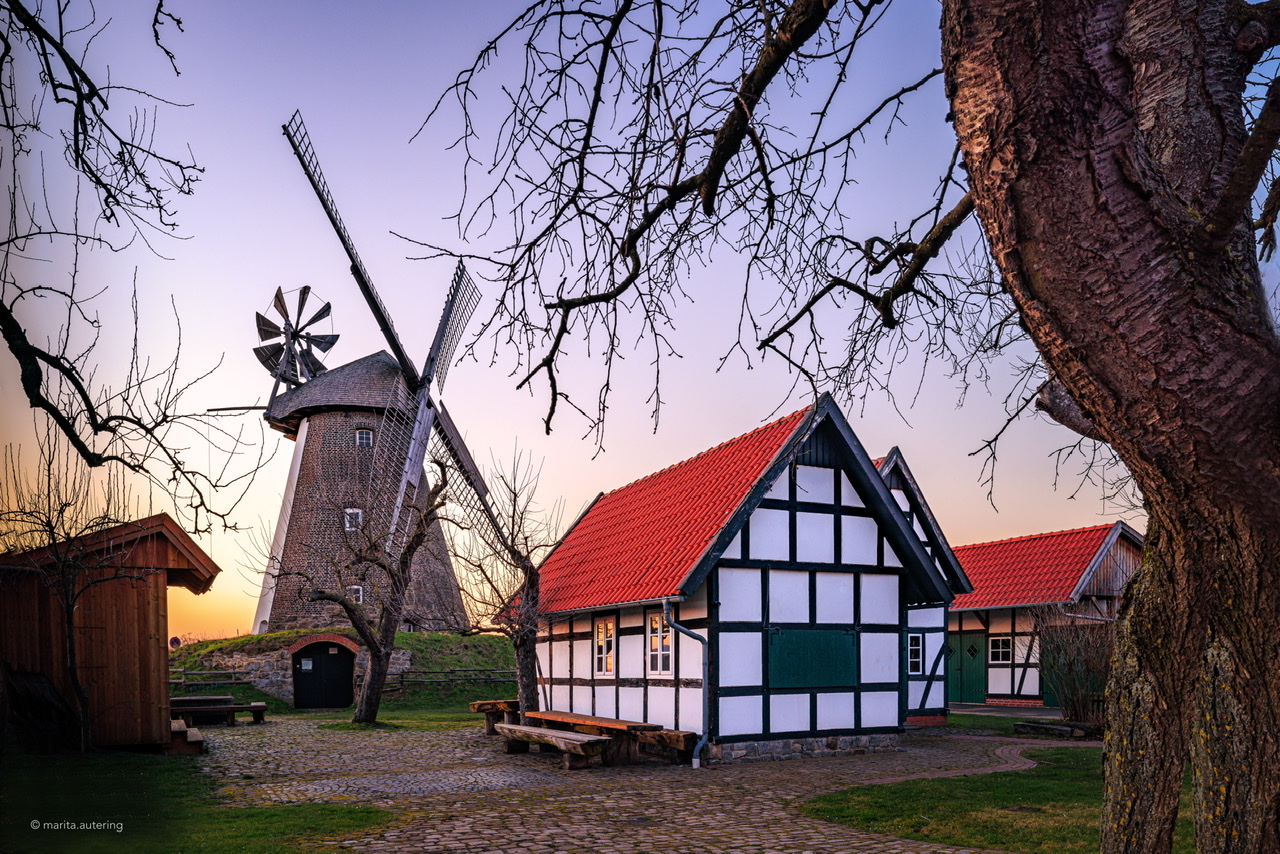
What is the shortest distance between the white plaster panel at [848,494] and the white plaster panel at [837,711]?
114 inches

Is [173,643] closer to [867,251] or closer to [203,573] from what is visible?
[203,573]

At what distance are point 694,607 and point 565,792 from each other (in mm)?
3664

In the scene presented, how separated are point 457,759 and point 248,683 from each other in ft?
54.7

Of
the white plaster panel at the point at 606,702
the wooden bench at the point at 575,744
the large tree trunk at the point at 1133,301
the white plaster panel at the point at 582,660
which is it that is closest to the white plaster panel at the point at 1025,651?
the white plaster panel at the point at 582,660

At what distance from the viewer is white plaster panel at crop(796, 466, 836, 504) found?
1416 centimetres

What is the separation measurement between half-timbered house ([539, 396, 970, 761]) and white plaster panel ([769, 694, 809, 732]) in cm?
2

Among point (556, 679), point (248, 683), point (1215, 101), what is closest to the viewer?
point (1215, 101)

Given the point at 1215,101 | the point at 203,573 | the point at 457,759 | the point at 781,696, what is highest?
the point at 1215,101

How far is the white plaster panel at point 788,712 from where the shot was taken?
44.1 ft

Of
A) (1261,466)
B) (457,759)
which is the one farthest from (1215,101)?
(457,759)

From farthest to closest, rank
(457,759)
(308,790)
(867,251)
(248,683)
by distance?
(248,683) → (457,759) → (308,790) → (867,251)

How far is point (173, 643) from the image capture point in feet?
112

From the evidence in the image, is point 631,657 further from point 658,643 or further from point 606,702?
point 606,702

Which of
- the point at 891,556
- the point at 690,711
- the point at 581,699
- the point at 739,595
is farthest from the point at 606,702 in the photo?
the point at 891,556
